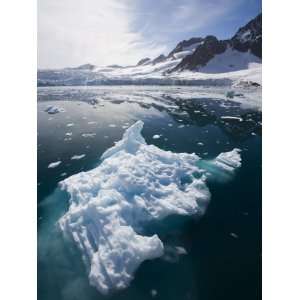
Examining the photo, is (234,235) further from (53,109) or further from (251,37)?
(53,109)

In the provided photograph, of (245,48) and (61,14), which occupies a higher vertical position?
(61,14)

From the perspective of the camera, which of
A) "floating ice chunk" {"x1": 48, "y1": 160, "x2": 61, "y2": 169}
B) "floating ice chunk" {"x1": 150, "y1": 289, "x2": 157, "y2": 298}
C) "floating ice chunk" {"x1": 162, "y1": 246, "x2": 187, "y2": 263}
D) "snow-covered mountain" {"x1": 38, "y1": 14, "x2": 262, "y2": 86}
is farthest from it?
"snow-covered mountain" {"x1": 38, "y1": 14, "x2": 262, "y2": 86}

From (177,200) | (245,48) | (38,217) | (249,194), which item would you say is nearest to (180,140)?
(177,200)

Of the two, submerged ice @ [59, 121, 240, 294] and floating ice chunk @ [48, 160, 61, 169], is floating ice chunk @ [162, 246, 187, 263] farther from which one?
floating ice chunk @ [48, 160, 61, 169]

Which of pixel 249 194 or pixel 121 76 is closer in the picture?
pixel 249 194

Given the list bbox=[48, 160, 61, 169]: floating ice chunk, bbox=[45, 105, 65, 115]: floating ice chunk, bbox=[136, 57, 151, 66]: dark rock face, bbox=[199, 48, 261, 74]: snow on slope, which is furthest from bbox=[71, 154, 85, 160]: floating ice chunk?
bbox=[199, 48, 261, 74]: snow on slope
